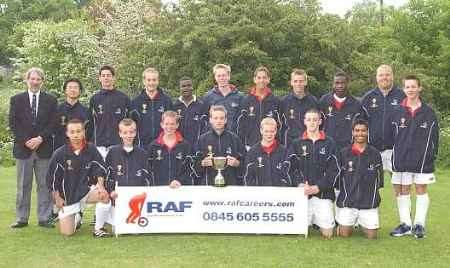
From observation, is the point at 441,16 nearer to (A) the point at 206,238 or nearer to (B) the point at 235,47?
(B) the point at 235,47

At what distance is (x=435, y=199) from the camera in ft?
40.6

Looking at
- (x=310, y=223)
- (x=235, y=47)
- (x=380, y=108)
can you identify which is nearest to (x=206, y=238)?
(x=310, y=223)

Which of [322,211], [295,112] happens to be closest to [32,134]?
[295,112]

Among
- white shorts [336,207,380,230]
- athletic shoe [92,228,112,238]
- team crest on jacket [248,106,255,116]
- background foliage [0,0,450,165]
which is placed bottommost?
athletic shoe [92,228,112,238]

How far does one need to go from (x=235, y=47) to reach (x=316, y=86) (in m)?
3.02

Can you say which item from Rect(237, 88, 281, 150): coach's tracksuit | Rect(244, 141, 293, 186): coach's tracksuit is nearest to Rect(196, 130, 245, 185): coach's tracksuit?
Rect(244, 141, 293, 186): coach's tracksuit

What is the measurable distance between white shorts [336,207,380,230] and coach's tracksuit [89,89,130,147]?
3.30 metres

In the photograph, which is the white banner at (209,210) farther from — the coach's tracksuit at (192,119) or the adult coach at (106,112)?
the coach's tracksuit at (192,119)

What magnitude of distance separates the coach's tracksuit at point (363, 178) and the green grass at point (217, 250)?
19.3 inches

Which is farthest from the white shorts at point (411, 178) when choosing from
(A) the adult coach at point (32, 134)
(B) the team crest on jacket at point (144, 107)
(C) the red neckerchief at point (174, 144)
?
(A) the adult coach at point (32, 134)

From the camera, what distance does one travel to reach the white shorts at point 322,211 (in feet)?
27.3

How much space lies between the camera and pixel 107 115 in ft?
30.2

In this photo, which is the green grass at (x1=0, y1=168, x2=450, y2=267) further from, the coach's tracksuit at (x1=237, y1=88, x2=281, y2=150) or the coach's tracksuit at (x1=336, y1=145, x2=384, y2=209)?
the coach's tracksuit at (x1=237, y1=88, x2=281, y2=150)

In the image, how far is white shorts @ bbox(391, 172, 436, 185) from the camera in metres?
8.35
